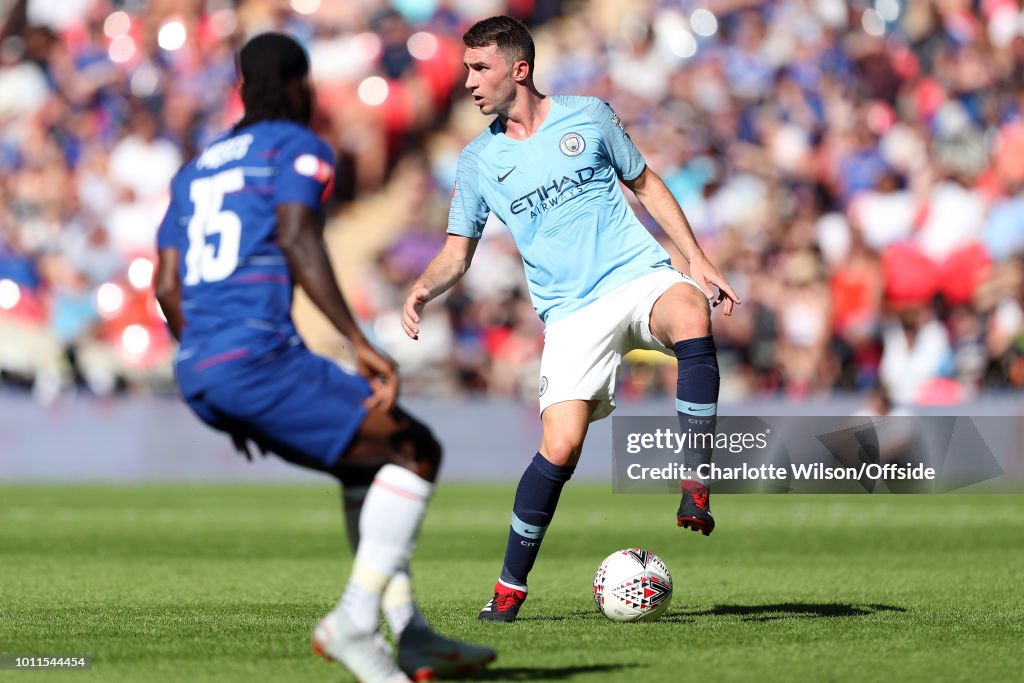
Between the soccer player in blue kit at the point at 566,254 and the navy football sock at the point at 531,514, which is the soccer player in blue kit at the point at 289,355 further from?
the navy football sock at the point at 531,514

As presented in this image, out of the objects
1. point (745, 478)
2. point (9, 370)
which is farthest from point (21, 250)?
point (745, 478)

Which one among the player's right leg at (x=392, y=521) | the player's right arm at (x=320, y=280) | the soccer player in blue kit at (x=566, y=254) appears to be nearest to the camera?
the player's right arm at (x=320, y=280)

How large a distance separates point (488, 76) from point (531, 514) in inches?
80.1

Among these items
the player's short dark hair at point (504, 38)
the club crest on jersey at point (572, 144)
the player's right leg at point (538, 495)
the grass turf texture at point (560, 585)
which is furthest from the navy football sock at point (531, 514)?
the player's short dark hair at point (504, 38)

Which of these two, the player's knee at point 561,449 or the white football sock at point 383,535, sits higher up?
the player's knee at point 561,449

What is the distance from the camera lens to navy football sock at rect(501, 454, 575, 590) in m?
7.61

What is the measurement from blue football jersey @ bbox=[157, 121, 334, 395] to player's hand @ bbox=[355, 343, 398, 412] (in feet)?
0.96

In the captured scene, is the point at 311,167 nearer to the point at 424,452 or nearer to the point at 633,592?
the point at 424,452

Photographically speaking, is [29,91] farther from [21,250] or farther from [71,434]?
[71,434]

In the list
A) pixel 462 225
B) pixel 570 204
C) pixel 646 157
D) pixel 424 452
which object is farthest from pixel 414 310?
pixel 646 157

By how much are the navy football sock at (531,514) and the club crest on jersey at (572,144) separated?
142 cm

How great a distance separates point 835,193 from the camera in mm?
18938

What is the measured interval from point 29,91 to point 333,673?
692 inches

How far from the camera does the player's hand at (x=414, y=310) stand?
269 inches
